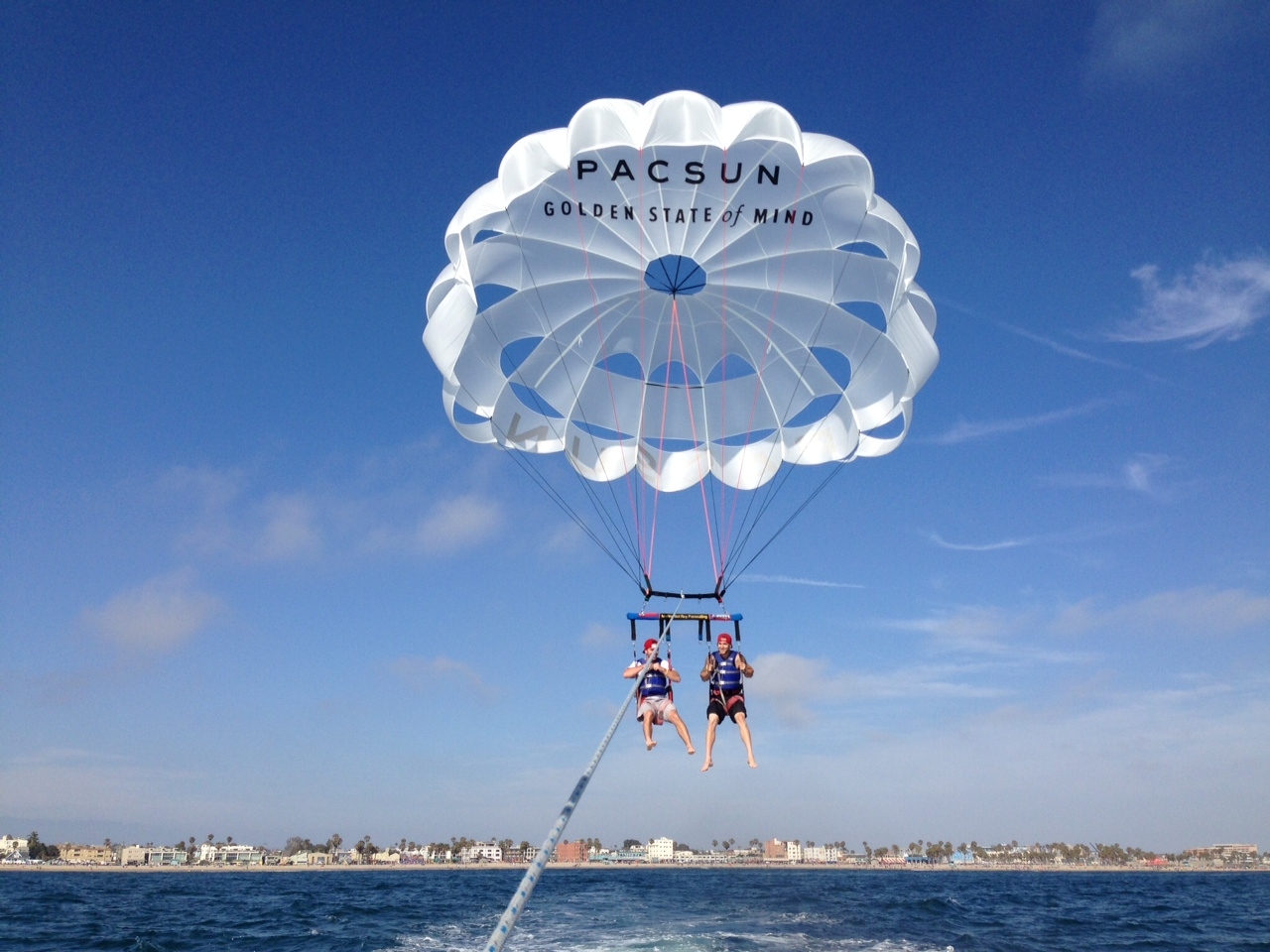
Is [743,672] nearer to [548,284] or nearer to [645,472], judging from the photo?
[645,472]

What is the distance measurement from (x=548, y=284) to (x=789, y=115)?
13.2 ft

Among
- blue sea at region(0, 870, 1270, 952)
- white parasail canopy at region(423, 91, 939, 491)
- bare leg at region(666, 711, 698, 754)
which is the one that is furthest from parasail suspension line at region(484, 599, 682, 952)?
blue sea at region(0, 870, 1270, 952)

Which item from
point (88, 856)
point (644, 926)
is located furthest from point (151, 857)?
point (644, 926)

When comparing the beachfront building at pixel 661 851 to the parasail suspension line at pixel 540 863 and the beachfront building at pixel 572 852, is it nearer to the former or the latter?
Answer: the beachfront building at pixel 572 852

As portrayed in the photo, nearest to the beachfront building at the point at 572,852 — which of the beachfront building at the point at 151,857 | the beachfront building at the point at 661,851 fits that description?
the beachfront building at the point at 661,851

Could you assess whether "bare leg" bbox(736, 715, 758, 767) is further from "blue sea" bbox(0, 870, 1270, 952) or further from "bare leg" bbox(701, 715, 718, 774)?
"blue sea" bbox(0, 870, 1270, 952)

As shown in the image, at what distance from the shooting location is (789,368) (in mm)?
13969

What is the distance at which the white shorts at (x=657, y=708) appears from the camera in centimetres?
1088

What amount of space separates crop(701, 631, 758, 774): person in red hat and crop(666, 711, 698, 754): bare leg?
0.24m

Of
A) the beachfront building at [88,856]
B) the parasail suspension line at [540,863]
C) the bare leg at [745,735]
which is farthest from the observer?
the beachfront building at [88,856]

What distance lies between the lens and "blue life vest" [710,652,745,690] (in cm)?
1116

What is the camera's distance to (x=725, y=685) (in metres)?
11.1

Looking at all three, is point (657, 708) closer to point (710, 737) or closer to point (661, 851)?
point (710, 737)

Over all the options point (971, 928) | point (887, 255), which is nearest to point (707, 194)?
point (887, 255)
